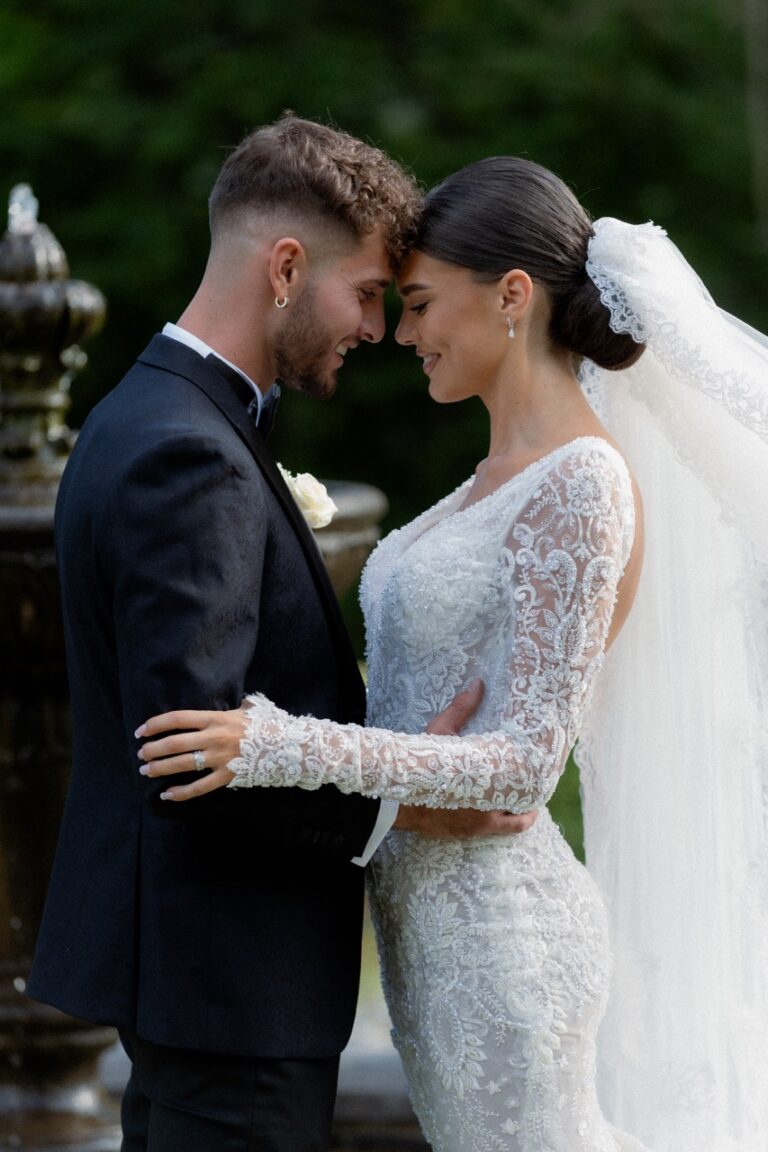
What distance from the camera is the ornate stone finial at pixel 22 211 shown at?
403 centimetres

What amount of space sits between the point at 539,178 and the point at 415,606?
83 centimetres

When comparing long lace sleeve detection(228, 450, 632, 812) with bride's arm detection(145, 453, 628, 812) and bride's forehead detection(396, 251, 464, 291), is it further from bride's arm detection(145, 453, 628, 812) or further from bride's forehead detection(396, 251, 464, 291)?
bride's forehead detection(396, 251, 464, 291)

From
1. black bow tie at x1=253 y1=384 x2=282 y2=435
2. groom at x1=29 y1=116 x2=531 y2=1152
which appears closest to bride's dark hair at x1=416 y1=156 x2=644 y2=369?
groom at x1=29 y1=116 x2=531 y2=1152

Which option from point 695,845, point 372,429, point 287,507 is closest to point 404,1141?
point 695,845

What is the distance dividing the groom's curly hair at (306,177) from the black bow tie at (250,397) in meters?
0.29

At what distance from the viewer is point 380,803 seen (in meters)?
2.64

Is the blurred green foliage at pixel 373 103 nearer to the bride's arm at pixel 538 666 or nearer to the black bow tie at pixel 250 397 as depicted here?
the black bow tie at pixel 250 397

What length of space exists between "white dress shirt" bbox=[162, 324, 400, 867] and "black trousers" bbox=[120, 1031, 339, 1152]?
368 millimetres

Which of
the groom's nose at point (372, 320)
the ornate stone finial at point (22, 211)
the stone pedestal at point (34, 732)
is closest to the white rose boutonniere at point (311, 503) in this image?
the groom's nose at point (372, 320)

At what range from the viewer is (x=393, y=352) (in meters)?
9.59

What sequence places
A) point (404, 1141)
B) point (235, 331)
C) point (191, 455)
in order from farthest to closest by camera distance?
point (404, 1141) < point (235, 331) < point (191, 455)

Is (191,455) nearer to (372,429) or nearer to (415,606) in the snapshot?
(415,606)

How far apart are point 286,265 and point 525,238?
477 mm

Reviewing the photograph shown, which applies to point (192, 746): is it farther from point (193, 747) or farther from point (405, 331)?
point (405, 331)
